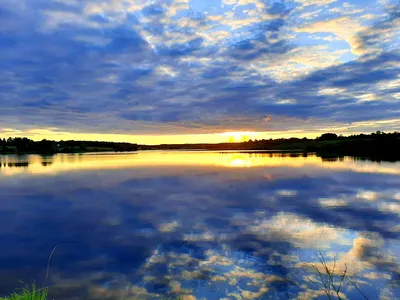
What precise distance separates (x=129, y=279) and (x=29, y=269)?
122 inches

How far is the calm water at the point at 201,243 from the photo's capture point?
300 inches

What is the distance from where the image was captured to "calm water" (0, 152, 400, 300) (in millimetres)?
7617

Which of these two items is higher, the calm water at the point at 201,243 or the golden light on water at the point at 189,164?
the golden light on water at the point at 189,164

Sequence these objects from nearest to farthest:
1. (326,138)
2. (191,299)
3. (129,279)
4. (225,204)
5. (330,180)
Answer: (191,299) < (129,279) < (225,204) < (330,180) < (326,138)

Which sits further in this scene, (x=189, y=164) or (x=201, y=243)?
(x=189, y=164)

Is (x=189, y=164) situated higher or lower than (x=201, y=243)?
higher

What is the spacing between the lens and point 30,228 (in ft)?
43.1

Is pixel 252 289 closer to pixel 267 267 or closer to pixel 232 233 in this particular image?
pixel 267 267

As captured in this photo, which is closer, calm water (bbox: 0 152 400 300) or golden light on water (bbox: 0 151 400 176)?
calm water (bbox: 0 152 400 300)

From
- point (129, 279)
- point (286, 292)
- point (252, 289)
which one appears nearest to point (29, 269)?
point (129, 279)

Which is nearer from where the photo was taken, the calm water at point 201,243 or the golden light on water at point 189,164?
the calm water at point 201,243

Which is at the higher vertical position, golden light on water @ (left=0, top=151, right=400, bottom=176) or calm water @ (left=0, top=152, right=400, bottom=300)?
golden light on water @ (left=0, top=151, right=400, bottom=176)

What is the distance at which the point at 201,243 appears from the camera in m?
10.8

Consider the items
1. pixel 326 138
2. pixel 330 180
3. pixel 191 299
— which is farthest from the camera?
pixel 326 138
